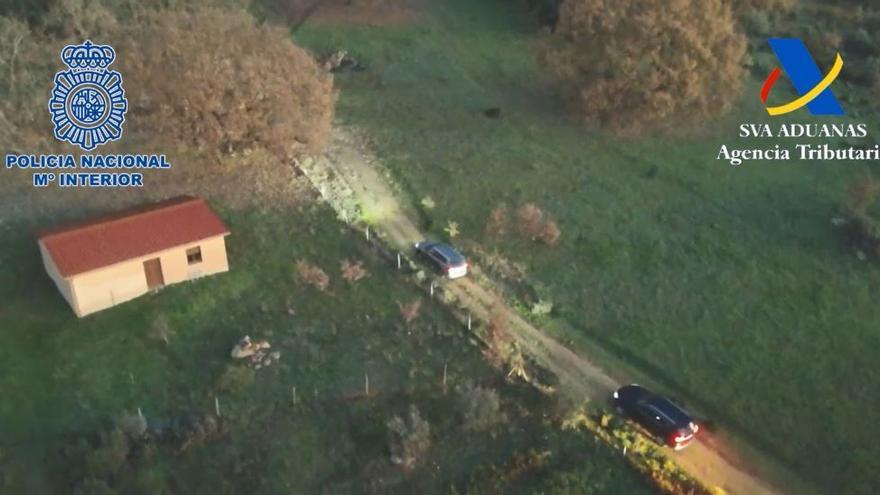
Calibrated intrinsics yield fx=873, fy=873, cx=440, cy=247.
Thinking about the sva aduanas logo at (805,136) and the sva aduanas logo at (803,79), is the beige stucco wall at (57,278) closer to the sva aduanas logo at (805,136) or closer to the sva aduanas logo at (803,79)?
the sva aduanas logo at (805,136)

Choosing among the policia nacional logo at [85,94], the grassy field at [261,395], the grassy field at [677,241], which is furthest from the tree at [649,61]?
the policia nacional logo at [85,94]

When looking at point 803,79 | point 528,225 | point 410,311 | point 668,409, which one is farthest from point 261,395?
point 803,79

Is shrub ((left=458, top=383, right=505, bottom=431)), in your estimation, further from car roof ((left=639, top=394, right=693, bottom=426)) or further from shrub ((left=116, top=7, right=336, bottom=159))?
shrub ((left=116, top=7, right=336, bottom=159))

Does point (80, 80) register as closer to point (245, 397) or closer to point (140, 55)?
point (140, 55)

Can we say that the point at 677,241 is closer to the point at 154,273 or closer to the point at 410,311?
the point at 410,311

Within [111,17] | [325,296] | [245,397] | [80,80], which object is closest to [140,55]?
[80,80]
